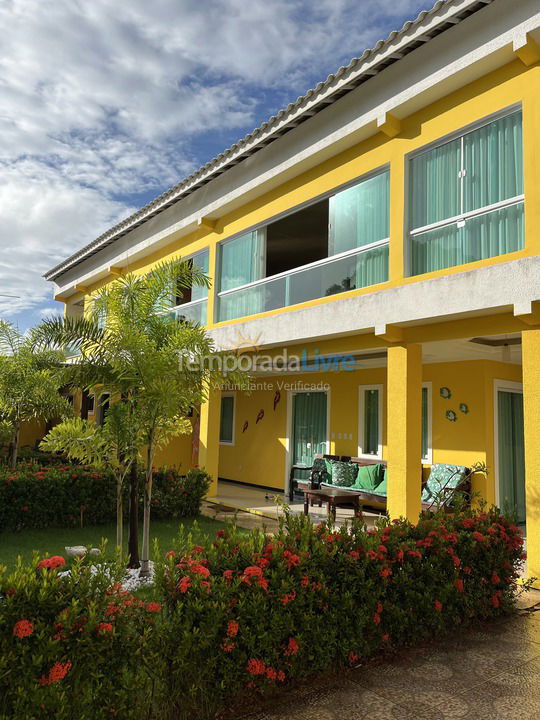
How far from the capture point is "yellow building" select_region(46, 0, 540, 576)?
6371 mm

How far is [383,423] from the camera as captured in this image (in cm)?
1169

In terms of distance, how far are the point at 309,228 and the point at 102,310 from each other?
18.7ft

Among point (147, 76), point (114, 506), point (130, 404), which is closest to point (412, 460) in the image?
point (130, 404)

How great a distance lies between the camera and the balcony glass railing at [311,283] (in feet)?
26.8

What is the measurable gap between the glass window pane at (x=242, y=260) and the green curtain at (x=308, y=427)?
12.4 ft

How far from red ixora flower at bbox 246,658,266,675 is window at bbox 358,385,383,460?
885 centimetres

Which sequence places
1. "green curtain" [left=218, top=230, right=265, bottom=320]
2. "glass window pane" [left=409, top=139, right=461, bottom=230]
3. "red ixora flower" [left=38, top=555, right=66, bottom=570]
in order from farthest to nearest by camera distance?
1. "green curtain" [left=218, top=230, right=265, bottom=320]
2. "glass window pane" [left=409, top=139, right=461, bottom=230]
3. "red ixora flower" [left=38, top=555, right=66, bottom=570]

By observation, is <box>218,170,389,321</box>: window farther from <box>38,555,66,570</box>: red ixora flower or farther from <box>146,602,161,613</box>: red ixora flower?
<box>38,555,66,570</box>: red ixora flower

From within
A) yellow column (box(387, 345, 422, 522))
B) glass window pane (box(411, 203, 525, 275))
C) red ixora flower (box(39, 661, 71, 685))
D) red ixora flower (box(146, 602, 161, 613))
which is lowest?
red ixora flower (box(39, 661, 71, 685))

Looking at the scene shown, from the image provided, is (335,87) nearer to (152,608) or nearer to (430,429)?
(430,429)

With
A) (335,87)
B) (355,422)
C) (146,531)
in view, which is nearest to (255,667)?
(146,531)

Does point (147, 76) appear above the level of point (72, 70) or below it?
above

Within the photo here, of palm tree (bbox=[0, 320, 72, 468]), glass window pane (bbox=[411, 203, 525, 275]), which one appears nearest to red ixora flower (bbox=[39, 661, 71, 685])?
glass window pane (bbox=[411, 203, 525, 275])

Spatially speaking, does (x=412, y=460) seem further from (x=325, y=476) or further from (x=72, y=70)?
(x=72, y=70)
